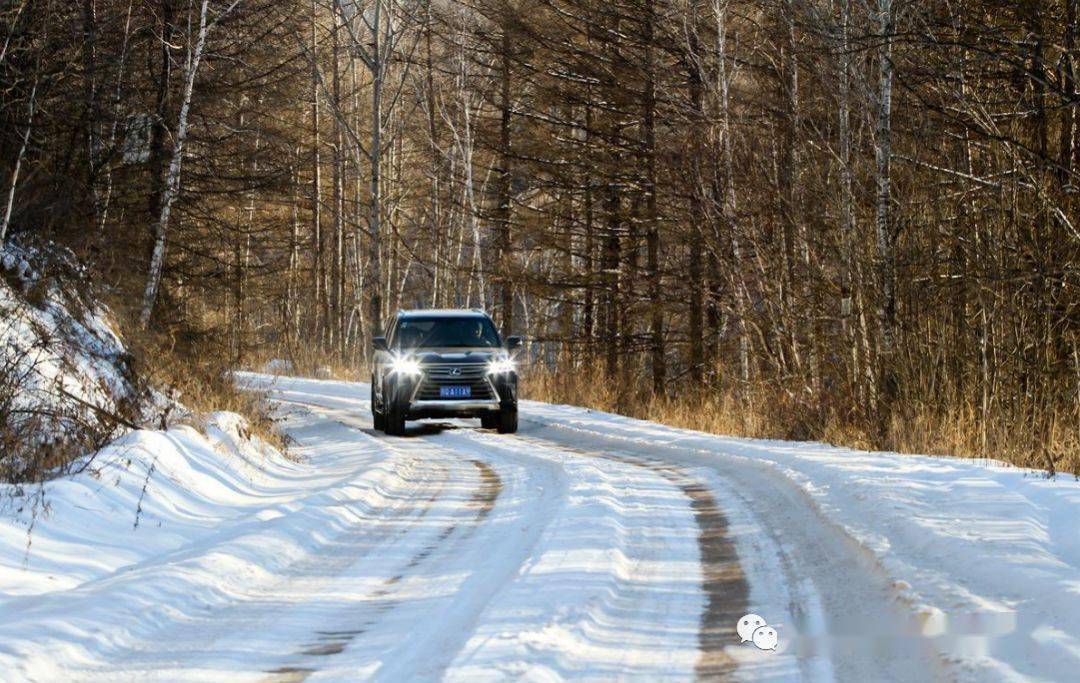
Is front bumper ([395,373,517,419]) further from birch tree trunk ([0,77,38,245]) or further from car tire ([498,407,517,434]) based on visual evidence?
birch tree trunk ([0,77,38,245])

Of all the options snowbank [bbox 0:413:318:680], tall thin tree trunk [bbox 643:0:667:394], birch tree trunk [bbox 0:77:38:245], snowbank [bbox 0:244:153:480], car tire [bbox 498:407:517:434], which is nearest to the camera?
snowbank [bbox 0:413:318:680]

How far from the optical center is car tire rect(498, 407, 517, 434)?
19891mm

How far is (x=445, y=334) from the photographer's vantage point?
20641 mm

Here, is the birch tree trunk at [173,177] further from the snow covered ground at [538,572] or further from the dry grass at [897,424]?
the dry grass at [897,424]

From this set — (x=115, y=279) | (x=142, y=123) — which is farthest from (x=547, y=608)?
(x=142, y=123)

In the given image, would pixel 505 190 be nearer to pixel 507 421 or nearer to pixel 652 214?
pixel 652 214

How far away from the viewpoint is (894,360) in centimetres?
1552

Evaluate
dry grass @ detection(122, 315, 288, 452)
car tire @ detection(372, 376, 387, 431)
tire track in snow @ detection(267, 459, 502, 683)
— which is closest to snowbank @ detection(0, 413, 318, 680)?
tire track in snow @ detection(267, 459, 502, 683)

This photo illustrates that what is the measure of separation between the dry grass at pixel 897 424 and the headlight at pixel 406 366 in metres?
4.74

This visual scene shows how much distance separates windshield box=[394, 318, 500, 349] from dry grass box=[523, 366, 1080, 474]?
11.9 ft

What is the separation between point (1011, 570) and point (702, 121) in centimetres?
1755

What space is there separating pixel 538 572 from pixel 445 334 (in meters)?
13.5

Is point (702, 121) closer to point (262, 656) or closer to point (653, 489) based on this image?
point (653, 489)

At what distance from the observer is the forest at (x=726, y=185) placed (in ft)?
46.4
